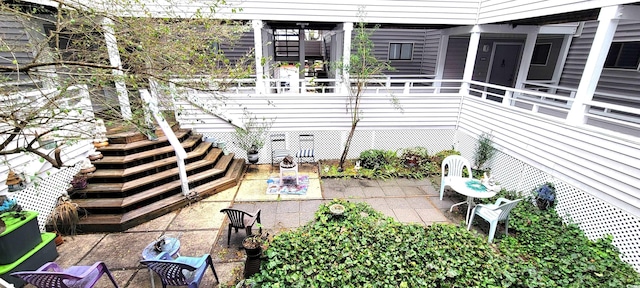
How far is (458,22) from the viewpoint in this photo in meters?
7.21

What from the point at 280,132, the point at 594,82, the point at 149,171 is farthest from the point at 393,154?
the point at 149,171

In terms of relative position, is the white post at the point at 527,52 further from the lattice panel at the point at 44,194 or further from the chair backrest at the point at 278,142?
the lattice panel at the point at 44,194

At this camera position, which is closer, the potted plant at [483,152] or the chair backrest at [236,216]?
the chair backrest at [236,216]

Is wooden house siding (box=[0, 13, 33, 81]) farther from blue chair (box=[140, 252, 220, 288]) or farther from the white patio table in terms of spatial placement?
the white patio table

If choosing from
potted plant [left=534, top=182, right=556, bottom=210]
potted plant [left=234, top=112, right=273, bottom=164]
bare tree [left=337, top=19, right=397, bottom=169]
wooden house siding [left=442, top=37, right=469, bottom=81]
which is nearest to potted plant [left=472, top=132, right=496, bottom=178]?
potted plant [left=534, top=182, right=556, bottom=210]

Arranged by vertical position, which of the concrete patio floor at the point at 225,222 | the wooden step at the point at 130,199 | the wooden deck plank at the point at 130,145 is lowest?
the concrete patio floor at the point at 225,222

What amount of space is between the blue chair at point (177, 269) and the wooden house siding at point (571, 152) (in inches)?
238

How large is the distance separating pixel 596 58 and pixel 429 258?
14.0 ft

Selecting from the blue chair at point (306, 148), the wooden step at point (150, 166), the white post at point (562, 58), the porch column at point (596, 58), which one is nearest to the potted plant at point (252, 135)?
the wooden step at point (150, 166)

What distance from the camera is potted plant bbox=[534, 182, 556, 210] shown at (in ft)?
17.1

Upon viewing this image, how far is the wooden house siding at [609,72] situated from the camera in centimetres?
701

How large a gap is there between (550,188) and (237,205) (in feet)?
20.2

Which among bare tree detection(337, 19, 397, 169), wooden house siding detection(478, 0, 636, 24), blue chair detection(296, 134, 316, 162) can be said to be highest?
wooden house siding detection(478, 0, 636, 24)

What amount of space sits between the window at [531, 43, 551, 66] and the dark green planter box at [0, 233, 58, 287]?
1391 centimetres
